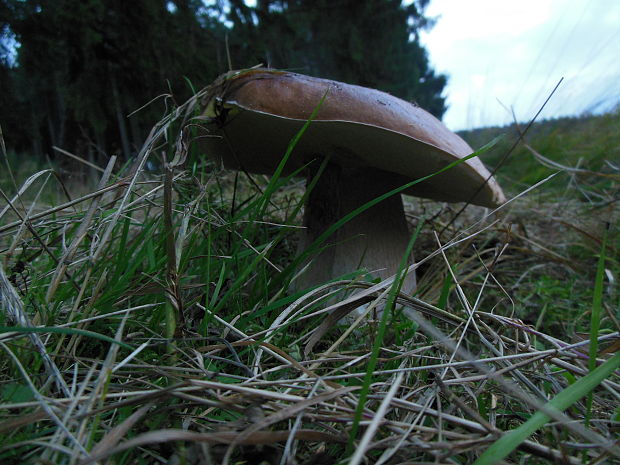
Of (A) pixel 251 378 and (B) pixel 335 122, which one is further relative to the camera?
(B) pixel 335 122

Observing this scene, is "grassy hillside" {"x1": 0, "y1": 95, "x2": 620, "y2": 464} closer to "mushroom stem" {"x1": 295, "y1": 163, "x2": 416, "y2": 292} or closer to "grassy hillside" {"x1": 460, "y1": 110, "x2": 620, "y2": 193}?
"mushroom stem" {"x1": 295, "y1": 163, "x2": 416, "y2": 292}

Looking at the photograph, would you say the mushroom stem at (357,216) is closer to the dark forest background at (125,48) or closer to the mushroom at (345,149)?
Result: the mushroom at (345,149)

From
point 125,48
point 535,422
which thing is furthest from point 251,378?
point 125,48

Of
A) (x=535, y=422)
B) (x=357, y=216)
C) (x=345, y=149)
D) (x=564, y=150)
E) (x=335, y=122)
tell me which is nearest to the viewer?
(x=535, y=422)

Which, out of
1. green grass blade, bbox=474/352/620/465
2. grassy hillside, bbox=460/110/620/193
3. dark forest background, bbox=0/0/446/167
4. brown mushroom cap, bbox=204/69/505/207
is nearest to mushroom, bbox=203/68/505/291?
brown mushroom cap, bbox=204/69/505/207

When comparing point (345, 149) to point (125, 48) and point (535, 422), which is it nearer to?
point (535, 422)

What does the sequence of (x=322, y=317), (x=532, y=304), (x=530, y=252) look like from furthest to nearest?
1. (x=530, y=252)
2. (x=532, y=304)
3. (x=322, y=317)

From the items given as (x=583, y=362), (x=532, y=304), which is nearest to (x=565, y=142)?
(x=532, y=304)

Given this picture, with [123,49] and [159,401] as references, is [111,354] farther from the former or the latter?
[123,49]
